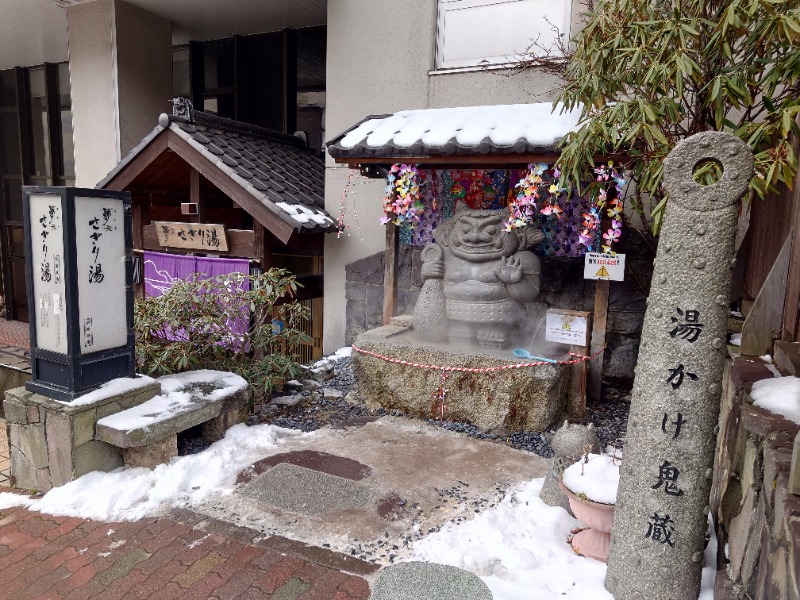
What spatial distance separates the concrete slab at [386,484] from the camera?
13.6ft

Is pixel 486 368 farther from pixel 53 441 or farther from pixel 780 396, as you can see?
pixel 53 441

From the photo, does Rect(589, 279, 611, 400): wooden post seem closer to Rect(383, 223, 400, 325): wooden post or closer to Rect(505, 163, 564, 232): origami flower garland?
Rect(505, 163, 564, 232): origami flower garland

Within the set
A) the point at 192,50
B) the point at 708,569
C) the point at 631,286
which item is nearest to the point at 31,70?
the point at 192,50

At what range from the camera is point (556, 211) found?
6.16m

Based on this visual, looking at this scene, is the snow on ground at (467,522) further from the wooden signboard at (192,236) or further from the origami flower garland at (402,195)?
the wooden signboard at (192,236)

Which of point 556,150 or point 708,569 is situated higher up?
point 556,150

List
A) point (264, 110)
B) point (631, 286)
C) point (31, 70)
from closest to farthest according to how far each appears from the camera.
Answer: point (631, 286) → point (264, 110) → point (31, 70)

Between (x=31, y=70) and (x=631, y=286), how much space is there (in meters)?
14.6

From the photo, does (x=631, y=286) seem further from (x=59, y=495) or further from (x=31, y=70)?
(x=31, y=70)

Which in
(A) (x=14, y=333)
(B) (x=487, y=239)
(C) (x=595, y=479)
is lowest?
(A) (x=14, y=333)

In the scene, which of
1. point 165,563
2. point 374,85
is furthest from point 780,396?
point 374,85

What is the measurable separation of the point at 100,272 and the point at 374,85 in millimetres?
5182

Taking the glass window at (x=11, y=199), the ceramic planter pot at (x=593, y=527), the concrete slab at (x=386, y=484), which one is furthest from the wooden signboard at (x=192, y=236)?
the glass window at (x=11, y=199)

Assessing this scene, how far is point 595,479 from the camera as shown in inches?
149
